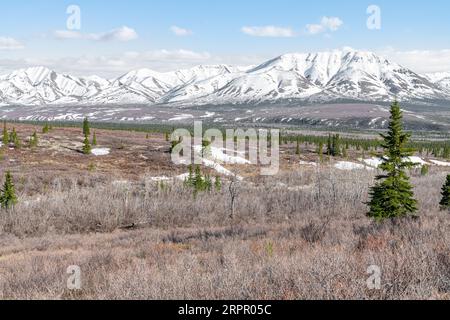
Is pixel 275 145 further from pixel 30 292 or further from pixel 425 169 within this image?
pixel 30 292

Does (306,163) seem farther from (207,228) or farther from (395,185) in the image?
(395,185)

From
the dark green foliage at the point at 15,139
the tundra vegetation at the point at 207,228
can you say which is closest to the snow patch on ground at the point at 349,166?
the tundra vegetation at the point at 207,228

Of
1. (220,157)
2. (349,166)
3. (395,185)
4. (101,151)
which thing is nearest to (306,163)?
(349,166)

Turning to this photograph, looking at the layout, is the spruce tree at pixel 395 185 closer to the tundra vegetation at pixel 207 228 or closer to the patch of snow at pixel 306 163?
the tundra vegetation at pixel 207 228

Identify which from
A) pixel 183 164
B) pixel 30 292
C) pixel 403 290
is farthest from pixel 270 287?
pixel 183 164

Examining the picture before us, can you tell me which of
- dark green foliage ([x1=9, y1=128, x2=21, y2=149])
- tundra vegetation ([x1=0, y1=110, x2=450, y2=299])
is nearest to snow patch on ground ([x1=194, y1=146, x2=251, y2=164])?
tundra vegetation ([x1=0, y1=110, x2=450, y2=299])
